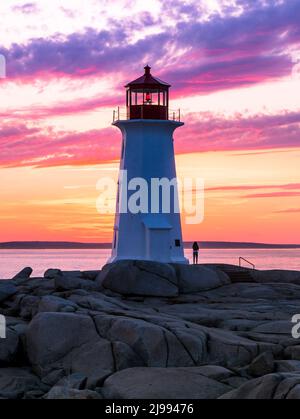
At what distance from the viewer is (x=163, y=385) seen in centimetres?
1681

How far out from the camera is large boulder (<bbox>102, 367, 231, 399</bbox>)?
648 inches

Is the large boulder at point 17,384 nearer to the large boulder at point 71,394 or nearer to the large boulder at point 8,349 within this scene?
the large boulder at point 8,349

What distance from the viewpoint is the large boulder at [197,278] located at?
30.6 m

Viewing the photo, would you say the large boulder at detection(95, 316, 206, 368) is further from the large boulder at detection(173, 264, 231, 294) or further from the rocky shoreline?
the large boulder at detection(173, 264, 231, 294)

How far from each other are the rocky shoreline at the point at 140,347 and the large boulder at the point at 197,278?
76.6 inches

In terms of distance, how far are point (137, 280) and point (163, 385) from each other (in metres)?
12.5

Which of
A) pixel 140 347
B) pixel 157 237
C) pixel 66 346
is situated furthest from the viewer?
pixel 157 237

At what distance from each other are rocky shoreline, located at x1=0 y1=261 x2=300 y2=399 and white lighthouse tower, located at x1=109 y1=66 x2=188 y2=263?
711cm

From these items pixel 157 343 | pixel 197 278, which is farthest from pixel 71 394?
pixel 197 278

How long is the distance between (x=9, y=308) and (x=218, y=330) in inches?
296

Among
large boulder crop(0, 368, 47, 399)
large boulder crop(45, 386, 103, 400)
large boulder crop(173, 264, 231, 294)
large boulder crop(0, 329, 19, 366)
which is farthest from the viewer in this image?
large boulder crop(173, 264, 231, 294)

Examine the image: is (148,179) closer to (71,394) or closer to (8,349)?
(8,349)

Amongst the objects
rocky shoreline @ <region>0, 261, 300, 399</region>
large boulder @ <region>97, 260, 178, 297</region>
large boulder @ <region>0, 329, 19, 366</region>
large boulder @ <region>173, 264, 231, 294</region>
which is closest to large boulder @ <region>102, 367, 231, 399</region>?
rocky shoreline @ <region>0, 261, 300, 399</region>
